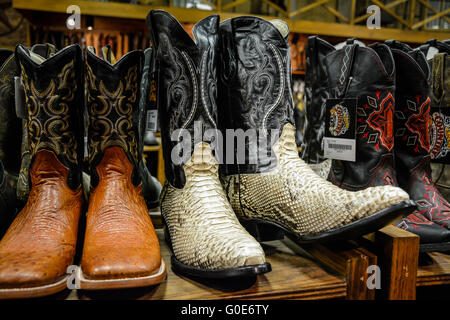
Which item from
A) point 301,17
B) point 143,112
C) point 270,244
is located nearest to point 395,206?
point 270,244

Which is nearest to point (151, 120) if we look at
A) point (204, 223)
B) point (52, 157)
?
point (52, 157)

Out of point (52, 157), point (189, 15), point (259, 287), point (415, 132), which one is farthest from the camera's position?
point (189, 15)

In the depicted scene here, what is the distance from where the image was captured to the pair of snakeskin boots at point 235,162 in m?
0.69

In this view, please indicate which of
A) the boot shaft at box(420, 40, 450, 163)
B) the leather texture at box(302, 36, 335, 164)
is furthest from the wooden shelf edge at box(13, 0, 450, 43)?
the boot shaft at box(420, 40, 450, 163)

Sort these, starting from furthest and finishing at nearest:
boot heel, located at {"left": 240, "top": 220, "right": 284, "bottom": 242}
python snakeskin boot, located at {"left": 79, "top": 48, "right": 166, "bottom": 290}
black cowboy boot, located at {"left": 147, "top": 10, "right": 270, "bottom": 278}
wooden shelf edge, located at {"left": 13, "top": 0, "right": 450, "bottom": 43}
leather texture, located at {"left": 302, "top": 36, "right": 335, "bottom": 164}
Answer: wooden shelf edge, located at {"left": 13, "top": 0, "right": 450, "bottom": 43} → leather texture, located at {"left": 302, "top": 36, "right": 335, "bottom": 164} → boot heel, located at {"left": 240, "top": 220, "right": 284, "bottom": 242} → black cowboy boot, located at {"left": 147, "top": 10, "right": 270, "bottom": 278} → python snakeskin boot, located at {"left": 79, "top": 48, "right": 166, "bottom": 290}

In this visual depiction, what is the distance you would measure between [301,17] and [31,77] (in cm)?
646

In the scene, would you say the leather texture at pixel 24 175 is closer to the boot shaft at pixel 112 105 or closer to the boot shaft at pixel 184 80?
the boot shaft at pixel 112 105

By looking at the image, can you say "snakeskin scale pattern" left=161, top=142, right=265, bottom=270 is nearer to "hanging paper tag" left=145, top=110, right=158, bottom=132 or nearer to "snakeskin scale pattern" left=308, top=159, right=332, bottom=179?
"hanging paper tag" left=145, top=110, right=158, bottom=132

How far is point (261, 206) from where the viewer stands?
89 centimetres

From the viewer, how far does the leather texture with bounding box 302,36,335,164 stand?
1190 mm

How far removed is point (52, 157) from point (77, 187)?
10cm

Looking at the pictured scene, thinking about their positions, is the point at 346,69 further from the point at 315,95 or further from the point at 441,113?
the point at 441,113

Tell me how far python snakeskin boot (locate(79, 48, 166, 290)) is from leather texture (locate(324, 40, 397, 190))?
1.97 ft

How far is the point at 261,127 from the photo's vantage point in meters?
0.90
